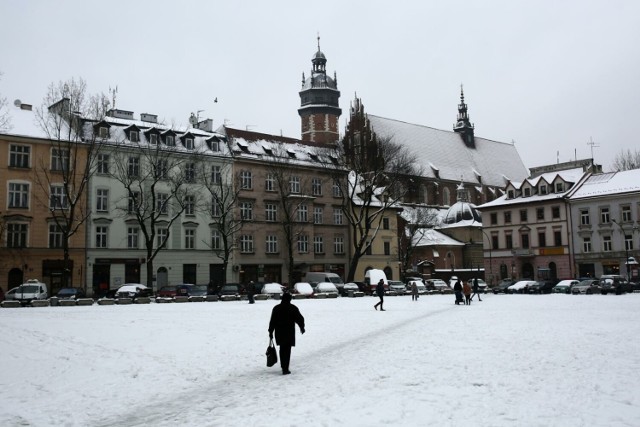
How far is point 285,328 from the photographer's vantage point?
13.5 meters

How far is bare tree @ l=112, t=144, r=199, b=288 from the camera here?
52.3m

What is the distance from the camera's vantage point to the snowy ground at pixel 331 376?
965cm

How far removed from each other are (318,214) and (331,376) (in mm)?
52304

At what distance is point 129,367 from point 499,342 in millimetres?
9795

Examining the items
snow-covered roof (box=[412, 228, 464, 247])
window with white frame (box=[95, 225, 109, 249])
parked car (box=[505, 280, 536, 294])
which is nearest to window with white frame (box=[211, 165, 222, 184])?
window with white frame (box=[95, 225, 109, 249])

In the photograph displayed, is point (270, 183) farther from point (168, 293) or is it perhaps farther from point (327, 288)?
point (168, 293)

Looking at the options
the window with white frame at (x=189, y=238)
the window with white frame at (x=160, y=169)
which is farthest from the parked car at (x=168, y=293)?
the window with white frame at (x=189, y=238)

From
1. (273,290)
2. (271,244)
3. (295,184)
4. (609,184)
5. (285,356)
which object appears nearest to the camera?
(285,356)

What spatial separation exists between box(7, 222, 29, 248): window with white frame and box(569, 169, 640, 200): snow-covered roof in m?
54.3

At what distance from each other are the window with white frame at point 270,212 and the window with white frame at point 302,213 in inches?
86.0

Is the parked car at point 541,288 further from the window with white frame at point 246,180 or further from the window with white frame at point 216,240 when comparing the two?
the window with white frame at point 216,240

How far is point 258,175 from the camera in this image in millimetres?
61500

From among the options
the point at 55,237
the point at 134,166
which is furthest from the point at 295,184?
the point at 55,237

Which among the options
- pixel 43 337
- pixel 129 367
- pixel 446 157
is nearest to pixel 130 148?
pixel 43 337
